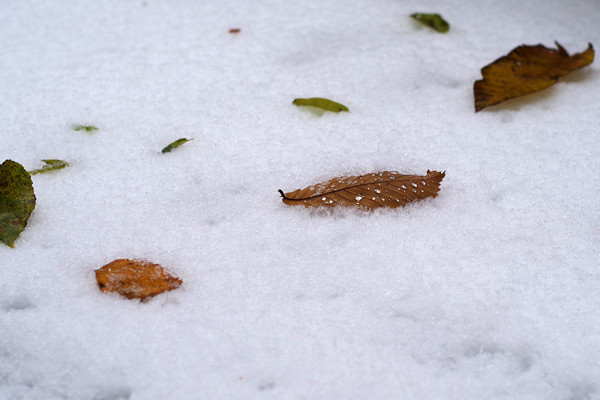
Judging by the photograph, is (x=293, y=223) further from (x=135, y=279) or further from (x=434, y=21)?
(x=434, y=21)

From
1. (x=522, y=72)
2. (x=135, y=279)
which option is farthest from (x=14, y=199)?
(x=522, y=72)

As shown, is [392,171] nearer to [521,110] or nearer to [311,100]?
[311,100]

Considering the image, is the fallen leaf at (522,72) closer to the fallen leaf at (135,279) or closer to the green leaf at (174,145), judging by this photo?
the green leaf at (174,145)

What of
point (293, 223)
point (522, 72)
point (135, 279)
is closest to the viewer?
point (135, 279)

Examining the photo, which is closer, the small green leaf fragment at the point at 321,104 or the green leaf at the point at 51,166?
the green leaf at the point at 51,166

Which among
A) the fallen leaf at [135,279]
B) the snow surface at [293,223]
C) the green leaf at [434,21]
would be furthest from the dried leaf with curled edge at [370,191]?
the green leaf at [434,21]

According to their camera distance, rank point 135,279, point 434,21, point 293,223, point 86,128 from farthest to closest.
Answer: point 434,21 < point 86,128 < point 293,223 < point 135,279
